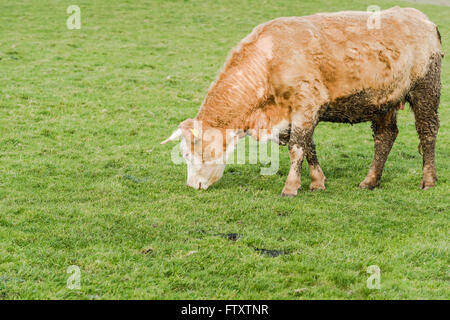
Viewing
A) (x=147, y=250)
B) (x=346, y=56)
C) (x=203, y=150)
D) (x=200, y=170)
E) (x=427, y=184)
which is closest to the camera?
(x=147, y=250)

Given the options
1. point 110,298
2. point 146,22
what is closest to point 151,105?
point 110,298

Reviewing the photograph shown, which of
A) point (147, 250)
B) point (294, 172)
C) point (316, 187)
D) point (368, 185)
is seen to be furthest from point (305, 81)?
point (147, 250)

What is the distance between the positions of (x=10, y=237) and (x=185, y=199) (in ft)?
9.27

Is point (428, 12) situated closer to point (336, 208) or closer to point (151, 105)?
point (151, 105)

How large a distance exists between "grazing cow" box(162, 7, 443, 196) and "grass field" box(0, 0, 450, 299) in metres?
0.92

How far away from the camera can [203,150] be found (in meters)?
9.43

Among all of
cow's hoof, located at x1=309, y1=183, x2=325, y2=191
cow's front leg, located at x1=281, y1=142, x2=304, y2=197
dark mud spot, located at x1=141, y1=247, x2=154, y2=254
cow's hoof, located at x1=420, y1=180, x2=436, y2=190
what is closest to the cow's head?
cow's front leg, located at x1=281, y1=142, x2=304, y2=197

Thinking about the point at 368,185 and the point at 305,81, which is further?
the point at 368,185

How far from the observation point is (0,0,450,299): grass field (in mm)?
6207

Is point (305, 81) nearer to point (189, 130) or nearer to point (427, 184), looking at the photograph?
point (189, 130)

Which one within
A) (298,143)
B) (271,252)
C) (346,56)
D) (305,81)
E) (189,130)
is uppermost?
(346,56)

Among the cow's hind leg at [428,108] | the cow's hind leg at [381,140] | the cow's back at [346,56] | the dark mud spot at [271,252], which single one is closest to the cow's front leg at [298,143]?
the cow's back at [346,56]

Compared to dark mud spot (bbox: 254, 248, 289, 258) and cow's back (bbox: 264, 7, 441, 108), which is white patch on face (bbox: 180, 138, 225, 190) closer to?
cow's back (bbox: 264, 7, 441, 108)

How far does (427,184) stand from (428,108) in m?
1.34
